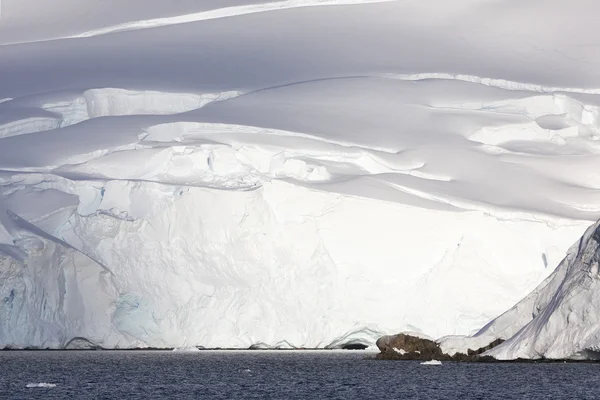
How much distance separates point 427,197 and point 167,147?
13.1 metres

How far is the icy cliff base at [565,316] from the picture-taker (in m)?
42.7

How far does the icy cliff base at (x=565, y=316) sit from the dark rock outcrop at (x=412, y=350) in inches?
128

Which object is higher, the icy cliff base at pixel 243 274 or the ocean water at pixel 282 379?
the icy cliff base at pixel 243 274

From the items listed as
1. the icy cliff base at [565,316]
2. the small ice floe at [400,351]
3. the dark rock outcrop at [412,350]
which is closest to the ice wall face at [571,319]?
the icy cliff base at [565,316]

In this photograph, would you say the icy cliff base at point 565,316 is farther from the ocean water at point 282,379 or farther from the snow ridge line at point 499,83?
the snow ridge line at point 499,83

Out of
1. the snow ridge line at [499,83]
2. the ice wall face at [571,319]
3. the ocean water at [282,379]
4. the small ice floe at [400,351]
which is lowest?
the ocean water at [282,379]

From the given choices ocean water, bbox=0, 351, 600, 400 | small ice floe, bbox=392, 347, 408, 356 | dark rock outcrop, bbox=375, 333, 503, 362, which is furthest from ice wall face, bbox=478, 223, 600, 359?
small ice floe, bbox=392, 347, 408, 356

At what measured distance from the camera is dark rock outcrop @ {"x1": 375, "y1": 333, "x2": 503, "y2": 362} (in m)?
51.6

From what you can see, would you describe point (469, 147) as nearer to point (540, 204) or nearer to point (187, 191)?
point (540, 204)

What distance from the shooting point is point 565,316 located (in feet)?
142

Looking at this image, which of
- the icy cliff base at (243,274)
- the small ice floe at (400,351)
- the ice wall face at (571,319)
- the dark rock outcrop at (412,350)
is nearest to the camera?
the ice wall face at (571,319)

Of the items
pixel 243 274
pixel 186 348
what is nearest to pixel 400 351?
pixel 243 274

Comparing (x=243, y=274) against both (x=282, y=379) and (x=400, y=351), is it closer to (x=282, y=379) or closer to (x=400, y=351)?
(x=400, y=351)

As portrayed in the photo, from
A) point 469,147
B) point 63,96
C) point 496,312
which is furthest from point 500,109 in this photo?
point 63,96
